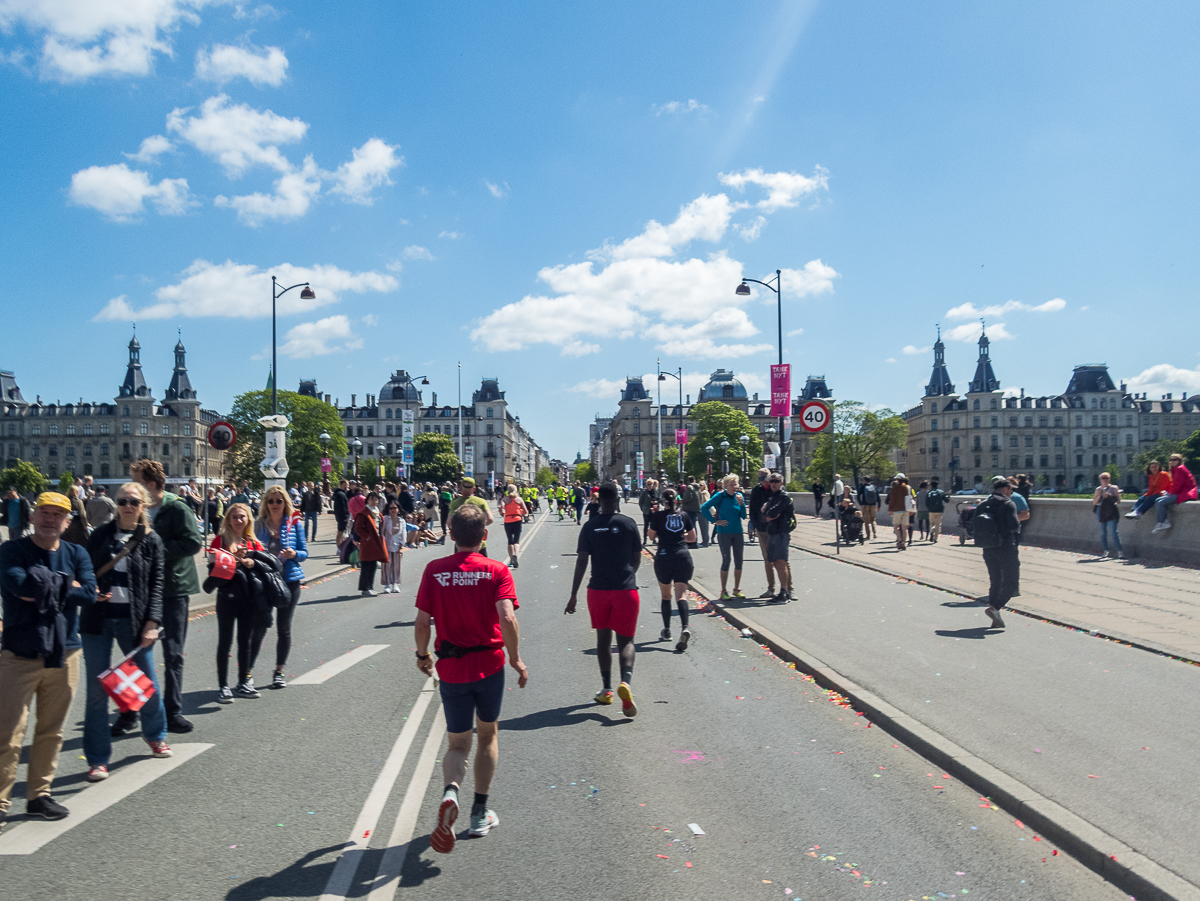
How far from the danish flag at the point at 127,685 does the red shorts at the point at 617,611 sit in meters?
3.32

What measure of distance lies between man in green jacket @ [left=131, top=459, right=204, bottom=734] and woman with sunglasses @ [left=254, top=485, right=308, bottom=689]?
1354 millimetres

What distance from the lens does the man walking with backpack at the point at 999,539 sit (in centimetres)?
1035

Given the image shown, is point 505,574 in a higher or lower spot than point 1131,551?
higher

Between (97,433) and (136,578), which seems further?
(97,433)

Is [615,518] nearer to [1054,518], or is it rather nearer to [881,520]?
[1054,518]

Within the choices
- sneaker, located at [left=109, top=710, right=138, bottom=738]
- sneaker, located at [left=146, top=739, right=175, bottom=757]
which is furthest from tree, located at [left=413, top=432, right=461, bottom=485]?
sneaker, located at [left=146, top=739, right=175, bottom=757]

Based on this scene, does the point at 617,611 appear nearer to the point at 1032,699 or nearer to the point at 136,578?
the point at 1032,699

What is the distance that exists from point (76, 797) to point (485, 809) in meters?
2.47

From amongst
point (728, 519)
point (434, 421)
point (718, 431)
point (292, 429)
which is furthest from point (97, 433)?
point (728, 519)

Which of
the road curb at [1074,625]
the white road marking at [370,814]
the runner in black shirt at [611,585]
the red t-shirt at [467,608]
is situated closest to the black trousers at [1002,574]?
the road curb at [1074,625]

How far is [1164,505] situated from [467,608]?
16.9 m

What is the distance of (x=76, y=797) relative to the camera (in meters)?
4.97

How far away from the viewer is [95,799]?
493 centimetres

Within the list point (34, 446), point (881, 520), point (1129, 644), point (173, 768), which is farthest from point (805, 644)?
point (34, 446)
